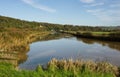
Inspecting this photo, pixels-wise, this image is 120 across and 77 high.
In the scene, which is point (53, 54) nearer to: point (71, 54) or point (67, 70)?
point (71, 54)

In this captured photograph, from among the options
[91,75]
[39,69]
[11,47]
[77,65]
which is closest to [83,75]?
[91,75]

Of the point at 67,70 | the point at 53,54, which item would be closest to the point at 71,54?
the point at 53,54

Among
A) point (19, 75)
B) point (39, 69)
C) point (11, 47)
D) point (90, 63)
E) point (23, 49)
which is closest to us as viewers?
point (19, 75)

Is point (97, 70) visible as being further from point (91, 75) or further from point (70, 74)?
point (70, 74)

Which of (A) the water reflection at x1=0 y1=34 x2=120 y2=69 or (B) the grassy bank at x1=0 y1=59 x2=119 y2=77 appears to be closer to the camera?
(B) the grassy bank at x1=0 y1=59 x2=119 y2=77

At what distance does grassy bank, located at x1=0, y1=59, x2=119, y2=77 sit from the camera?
14010 millimetres

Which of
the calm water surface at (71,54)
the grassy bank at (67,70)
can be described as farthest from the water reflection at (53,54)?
the grassy bank at (67,70)

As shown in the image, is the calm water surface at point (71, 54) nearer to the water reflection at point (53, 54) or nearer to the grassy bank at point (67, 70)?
the water reflection at point (53, 54)

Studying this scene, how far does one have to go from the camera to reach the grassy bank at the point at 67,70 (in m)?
14.0

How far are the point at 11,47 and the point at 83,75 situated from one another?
18.2 metres

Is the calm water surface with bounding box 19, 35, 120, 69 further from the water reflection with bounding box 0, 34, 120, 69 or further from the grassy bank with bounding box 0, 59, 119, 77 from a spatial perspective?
the grassy bank with bounding box 0, 59, 119, 77

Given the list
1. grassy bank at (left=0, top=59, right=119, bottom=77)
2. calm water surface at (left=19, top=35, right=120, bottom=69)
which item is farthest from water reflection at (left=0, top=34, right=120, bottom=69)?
grassy bank at (left=0, top=59, right=119, bottom=77)

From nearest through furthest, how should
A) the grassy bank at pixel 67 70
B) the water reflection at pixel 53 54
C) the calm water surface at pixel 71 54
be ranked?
the grassy bank at pixel 67 70, the water reflection at pixel 53 54, the calm water surface at pixel 71 54

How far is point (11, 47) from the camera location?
31094 mm
